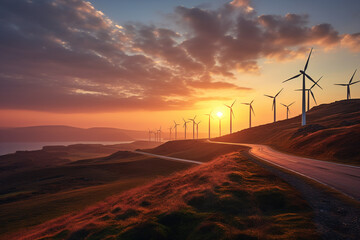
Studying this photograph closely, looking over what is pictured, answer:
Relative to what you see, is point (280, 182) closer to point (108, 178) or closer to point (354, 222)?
point (354, 222)

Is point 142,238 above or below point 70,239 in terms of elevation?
above

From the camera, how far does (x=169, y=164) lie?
72.8 metres

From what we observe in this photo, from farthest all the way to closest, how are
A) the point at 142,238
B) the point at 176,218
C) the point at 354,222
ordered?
the point at 176,218, the point at 142,238, the point at 354,222

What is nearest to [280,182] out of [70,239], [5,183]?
[70,239]

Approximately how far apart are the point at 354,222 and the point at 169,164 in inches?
2547

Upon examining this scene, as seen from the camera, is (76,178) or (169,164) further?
(169,164)

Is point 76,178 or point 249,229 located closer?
point 249,229

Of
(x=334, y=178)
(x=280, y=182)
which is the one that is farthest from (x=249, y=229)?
(x=334, y=178)

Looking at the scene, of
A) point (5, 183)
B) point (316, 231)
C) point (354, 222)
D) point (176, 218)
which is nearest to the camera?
point (316, 231)

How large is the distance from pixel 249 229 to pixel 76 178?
64.1 m

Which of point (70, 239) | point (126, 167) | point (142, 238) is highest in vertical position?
point (142, 238)

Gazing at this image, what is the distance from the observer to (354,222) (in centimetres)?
1027

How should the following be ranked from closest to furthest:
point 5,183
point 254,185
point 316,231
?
point 316,231 < point 254,185 < point 5,183

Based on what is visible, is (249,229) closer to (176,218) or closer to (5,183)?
(176,218)
